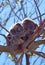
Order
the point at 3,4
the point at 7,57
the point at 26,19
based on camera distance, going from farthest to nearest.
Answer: the point at 26,19 → the point at 3,4 → the point at 7,57

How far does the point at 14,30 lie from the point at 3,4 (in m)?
0.57

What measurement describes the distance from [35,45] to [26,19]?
4.37 ft

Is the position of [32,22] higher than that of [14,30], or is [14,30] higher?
[32,22]

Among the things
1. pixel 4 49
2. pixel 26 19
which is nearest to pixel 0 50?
pixel 4 49

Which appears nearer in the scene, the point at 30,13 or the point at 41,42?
the point at 41,42

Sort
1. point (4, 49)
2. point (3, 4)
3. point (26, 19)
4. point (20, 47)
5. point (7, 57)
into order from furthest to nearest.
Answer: point (26, 19)
point (3, 4)
point (7, 57)
point (20, 47)
point (4, 49)

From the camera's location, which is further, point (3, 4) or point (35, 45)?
point (3, 4)

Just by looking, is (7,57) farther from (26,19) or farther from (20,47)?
(26,19)

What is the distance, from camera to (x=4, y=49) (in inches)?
117

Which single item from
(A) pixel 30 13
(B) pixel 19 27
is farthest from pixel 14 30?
(A) pixel 30 13

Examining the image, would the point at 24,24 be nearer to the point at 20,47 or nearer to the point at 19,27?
the point at 19,27

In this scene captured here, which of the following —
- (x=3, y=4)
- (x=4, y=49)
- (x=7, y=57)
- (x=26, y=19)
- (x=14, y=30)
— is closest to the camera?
(x=4, y=49)

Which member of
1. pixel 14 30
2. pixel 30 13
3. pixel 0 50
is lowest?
pixel 0 50

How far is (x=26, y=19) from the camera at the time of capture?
173 inches
